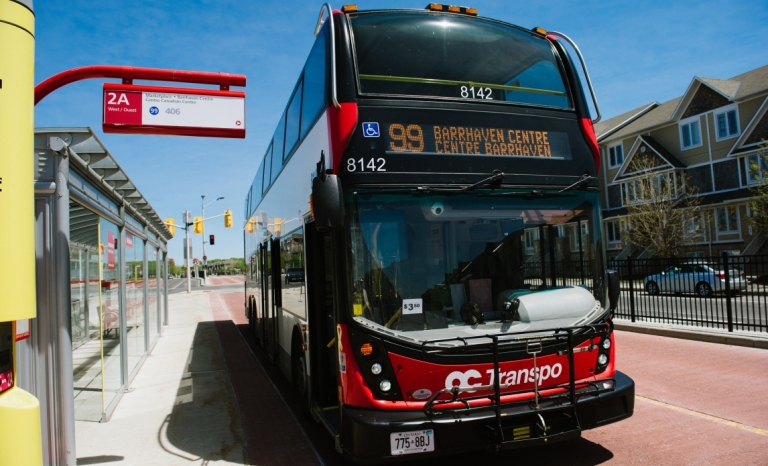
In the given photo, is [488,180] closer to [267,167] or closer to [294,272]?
[294,272]

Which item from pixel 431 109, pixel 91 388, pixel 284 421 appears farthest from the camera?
pixel 91 388

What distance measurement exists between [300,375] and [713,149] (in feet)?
106

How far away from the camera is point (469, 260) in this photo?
4.80 m

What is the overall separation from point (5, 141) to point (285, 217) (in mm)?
4929

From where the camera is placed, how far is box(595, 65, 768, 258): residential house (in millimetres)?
28984

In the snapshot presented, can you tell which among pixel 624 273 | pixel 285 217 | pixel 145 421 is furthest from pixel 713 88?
pixel 145 421

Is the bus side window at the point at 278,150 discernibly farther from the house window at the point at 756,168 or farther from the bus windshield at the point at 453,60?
the house window at the point at 756,168

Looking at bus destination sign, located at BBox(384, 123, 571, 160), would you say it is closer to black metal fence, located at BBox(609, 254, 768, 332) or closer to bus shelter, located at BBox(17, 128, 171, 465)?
bus shelter, located at BBox(17, 128, 171, 465)

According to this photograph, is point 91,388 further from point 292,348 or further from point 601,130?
point 601,130

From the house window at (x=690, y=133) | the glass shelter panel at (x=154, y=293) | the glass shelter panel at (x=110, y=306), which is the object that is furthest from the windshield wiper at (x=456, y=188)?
the house window at (x=690, y=133)

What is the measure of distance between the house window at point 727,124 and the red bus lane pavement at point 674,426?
25733mm

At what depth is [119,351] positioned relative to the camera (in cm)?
839

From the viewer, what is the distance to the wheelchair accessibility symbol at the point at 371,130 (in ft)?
15.4

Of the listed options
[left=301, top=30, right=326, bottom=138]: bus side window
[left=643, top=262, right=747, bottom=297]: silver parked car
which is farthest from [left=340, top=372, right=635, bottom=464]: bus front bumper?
[left=643, top=262, right=747, bottom=297]: silver parked car
